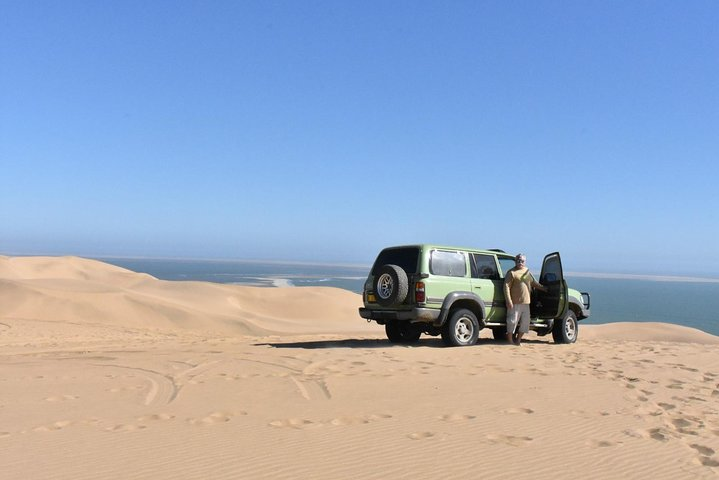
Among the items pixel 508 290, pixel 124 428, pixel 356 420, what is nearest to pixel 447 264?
pixel 508 290

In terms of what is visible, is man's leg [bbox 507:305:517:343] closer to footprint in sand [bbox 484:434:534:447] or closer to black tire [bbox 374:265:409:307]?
black tire [bbox 374:265:409:307]

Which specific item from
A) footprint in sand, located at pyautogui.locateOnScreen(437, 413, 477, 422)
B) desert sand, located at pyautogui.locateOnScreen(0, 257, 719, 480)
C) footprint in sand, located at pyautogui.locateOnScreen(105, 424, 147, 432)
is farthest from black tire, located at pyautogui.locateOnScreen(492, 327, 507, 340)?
footprint in sand, located at pyautogui.locateOnScreen(105, 424, 147, 432)

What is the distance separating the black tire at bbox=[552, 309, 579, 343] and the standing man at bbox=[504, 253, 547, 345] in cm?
157

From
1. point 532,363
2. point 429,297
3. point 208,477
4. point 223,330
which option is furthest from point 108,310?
point 208,477

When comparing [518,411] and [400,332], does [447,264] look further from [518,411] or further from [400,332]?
[518,411]

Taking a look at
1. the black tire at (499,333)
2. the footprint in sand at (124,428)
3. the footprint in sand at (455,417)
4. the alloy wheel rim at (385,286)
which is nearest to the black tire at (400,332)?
the alloy wheel rim at (385,286)

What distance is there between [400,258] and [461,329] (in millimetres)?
1807

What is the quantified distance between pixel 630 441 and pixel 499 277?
297 inches

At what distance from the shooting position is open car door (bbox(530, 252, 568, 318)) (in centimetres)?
1252

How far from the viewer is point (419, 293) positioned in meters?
11.0

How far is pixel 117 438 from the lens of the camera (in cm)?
502

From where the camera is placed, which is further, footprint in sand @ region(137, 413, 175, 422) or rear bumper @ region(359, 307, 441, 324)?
rear bumper @ region(359, 307, 441, 324)

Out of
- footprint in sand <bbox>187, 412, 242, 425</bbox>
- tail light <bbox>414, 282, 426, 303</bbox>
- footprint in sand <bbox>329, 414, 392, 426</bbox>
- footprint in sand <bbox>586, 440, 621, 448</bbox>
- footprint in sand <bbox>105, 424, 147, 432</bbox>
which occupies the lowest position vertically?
footprint in sand <bbox>105, 424, 147, 432</bbox>

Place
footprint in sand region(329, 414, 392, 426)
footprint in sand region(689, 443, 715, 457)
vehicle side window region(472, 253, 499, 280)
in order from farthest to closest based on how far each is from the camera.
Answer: vehicle side window region(472, 253, 499, 280) < footprint in sand region(329, 414, 392, 426) < footprint in sand region(689, 443, 715, 457)
